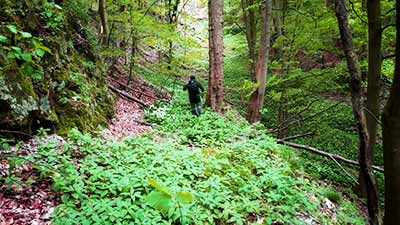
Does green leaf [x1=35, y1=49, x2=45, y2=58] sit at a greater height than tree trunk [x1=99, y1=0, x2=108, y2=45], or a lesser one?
lesser

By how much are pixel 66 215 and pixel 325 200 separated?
483 cm

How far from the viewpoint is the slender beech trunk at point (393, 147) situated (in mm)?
3826

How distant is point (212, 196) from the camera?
4.55 m

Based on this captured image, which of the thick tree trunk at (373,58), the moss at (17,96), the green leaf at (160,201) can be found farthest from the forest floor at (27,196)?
the thick tree trunk at (373,58)

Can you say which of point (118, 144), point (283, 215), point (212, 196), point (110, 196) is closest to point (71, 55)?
point (118, 144)

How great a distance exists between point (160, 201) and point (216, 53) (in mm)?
10188

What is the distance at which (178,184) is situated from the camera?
4754mm

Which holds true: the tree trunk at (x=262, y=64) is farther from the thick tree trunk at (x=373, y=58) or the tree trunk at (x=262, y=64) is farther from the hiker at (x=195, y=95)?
the thick tree trunk at (x=373, y=58)

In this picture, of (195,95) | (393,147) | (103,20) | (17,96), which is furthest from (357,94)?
(103,20)

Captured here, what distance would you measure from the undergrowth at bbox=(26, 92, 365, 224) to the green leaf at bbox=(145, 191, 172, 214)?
164 cm

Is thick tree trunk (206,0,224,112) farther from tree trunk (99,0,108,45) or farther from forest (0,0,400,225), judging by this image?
tree trunk (99,0,108,45)

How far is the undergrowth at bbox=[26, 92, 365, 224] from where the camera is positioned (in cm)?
386

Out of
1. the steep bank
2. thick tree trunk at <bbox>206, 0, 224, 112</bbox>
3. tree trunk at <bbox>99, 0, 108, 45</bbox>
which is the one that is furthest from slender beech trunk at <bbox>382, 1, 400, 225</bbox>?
tree trunk at <bbox>99, 0, 108, 45</bbox>

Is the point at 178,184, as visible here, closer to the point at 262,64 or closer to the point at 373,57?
the point at 373,57
